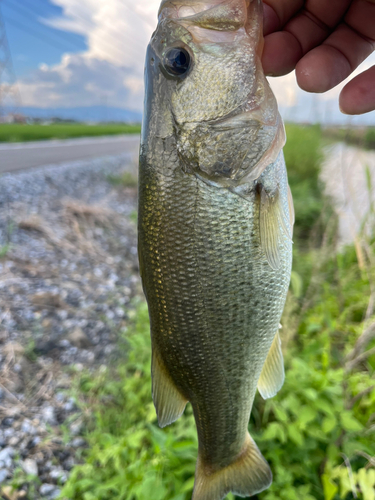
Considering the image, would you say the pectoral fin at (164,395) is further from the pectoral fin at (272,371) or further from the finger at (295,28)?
the finger at (295,28)

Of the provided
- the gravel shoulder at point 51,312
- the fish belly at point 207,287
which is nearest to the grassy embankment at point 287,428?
the gravel shoulder at point 51,312

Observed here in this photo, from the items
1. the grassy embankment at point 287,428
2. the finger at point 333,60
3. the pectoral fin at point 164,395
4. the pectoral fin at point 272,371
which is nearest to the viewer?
the pectoral fin at point 164,395

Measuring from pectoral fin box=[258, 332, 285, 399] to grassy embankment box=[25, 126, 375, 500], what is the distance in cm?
45

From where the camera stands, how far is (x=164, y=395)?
4.56ft

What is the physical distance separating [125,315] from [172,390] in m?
3.03

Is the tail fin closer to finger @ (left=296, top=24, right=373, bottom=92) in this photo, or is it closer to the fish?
the fish

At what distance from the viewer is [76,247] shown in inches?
229

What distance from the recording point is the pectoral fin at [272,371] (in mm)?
1485

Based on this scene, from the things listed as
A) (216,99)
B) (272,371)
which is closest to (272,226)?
(216,99)

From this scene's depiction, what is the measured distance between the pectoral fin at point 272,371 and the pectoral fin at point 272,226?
→ 0.44 meters

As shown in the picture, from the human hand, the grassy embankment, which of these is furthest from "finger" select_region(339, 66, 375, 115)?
the grassy embankment

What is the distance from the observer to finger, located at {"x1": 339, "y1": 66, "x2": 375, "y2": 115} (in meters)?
1.74

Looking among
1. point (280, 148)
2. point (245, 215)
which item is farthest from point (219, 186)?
point (280, 148)

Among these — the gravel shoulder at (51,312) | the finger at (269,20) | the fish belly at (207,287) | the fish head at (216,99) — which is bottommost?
the gravel shoulder at (51,312)
